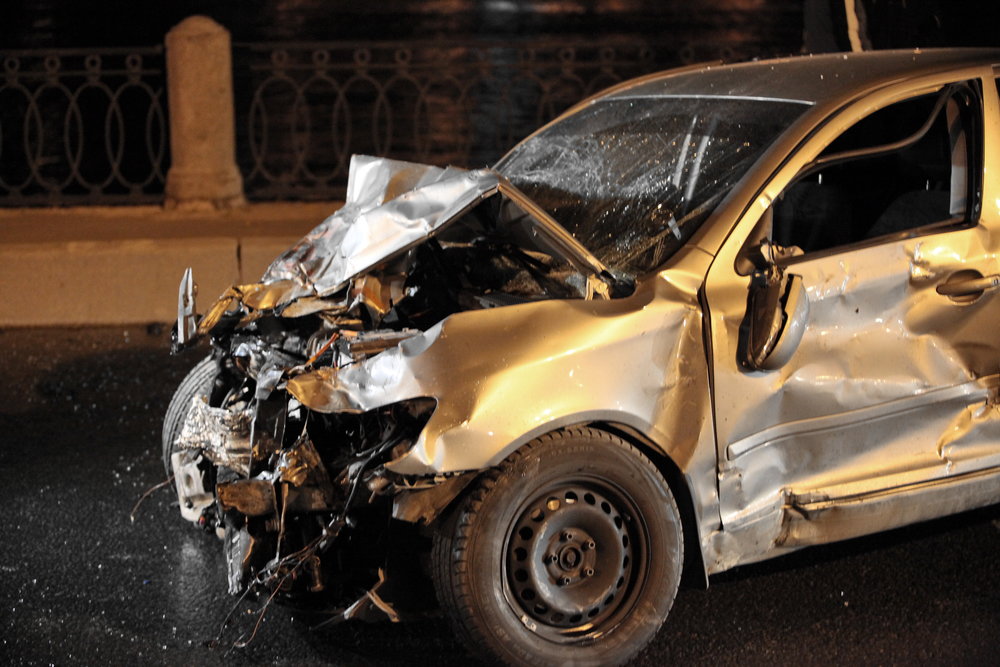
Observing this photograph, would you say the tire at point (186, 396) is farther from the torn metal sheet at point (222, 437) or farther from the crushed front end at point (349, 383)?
the torn metal sheet at point (222, 437)

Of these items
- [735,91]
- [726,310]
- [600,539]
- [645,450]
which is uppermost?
[735,91]

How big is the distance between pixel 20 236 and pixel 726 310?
631 centimetres

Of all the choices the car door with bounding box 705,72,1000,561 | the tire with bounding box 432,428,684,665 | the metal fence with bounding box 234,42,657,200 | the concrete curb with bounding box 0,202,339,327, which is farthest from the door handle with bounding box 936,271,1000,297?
the metal fence with bounding box 234,42,657,200

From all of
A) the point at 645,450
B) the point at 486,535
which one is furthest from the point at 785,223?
the point at 486,535

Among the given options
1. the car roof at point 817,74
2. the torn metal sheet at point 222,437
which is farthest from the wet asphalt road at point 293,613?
the car roof at point 817,74

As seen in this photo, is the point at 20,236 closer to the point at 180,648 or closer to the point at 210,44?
the point at 210,44

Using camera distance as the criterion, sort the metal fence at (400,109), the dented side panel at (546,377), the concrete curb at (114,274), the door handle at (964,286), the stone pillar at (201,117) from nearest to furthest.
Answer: the dented side panel at (546,377), the door handle at (964,286), the concrete curb at (114,274), the stone pillar at (201,117), the metal fence at (400,109)

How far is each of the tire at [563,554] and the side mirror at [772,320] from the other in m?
0.48

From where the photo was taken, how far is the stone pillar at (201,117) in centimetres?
968

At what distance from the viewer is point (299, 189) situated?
1009 centimetres

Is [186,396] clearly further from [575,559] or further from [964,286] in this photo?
[964,286]

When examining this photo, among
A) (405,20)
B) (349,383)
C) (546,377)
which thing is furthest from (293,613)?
(405,20)

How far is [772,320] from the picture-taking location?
146 inches

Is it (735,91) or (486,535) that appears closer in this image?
(486,535)
